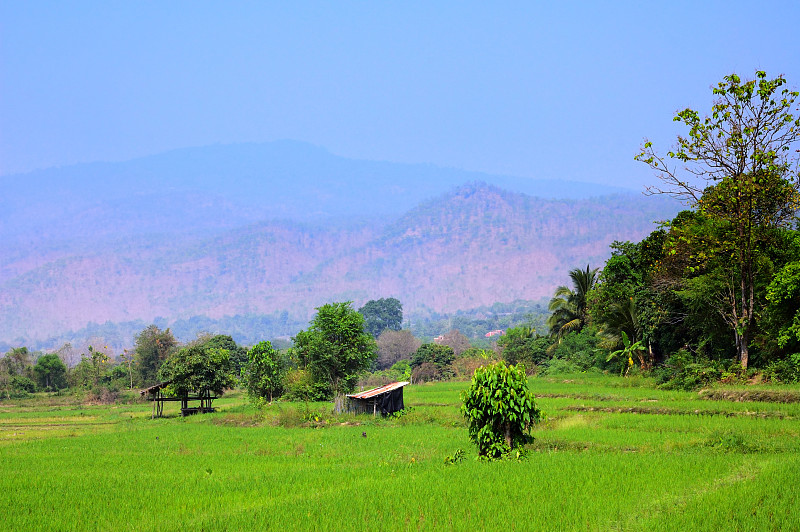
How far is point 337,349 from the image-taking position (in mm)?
34094

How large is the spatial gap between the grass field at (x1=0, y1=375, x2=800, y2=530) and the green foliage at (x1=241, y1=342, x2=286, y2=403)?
1290 cm

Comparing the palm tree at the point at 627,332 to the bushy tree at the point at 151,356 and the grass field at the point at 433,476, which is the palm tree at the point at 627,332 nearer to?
the grass field at the point at 433,476

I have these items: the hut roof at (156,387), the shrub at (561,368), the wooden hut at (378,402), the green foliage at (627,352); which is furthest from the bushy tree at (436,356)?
the wooden hut at (378,402)

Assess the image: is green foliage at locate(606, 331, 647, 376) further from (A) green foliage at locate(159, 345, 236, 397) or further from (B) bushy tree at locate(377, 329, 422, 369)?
(B) bushy tree at locate(377, 329, 422, 369)

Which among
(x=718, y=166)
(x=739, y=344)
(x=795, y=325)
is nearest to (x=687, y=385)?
(x=739, y=344)

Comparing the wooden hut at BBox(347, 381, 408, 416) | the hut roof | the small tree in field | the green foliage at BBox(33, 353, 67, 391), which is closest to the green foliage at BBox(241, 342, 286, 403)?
the hut roof

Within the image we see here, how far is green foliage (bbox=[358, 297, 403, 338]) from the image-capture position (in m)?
115

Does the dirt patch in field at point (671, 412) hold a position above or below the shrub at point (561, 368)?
below

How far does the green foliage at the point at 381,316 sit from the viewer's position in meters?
115

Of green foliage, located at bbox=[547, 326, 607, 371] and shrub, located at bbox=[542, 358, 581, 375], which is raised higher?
green foliage, located at bbox=[547, 326, 607, 371]

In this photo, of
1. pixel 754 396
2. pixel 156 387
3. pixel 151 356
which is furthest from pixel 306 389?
pixel 151 356

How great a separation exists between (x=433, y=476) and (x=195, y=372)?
24.1 metres

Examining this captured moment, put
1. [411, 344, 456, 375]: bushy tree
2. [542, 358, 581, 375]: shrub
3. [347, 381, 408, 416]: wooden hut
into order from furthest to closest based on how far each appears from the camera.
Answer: [411, 344, 456, 375]: bushy tree → [542, 358, 581, 375]: shrub → [347, 381, 408, 416]: wooden hut

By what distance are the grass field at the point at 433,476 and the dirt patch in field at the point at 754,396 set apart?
0.12m
